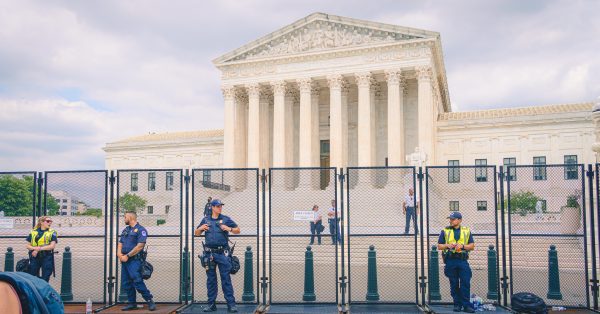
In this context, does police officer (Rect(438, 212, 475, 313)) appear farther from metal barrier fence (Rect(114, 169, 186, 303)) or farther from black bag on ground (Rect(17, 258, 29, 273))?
black bag on ground (Rect(17, 258, 29, 273))

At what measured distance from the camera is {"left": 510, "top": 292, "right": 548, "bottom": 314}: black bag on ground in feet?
36.1

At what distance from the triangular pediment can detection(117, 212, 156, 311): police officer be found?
134 feet

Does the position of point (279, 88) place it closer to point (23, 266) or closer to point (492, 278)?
point (492, 278)

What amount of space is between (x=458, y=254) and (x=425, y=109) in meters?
38.2

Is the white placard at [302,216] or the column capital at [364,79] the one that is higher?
the column capital at [364,79]

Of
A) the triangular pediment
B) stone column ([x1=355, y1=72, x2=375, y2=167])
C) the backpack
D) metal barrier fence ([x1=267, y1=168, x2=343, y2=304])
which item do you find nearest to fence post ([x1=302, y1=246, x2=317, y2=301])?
metal barrier fence ([x1=267, y1=168, x2=343, y2=304])

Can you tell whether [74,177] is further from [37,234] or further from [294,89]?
[294,89]

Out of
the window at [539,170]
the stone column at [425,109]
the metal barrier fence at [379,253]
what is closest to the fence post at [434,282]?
the metal barrier fence at [379,253]

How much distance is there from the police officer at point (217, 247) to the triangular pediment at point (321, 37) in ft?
132

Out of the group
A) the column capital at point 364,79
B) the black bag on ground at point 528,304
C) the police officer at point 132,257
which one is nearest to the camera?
the black bag on ground at point 528,304

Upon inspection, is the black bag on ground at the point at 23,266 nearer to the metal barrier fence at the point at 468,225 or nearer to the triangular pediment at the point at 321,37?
the metal barrier fence at the point at 468,225

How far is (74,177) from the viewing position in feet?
41.8

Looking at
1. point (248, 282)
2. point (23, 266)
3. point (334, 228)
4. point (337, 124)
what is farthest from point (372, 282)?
point (337, 124)

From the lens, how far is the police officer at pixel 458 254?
11.1 metres
